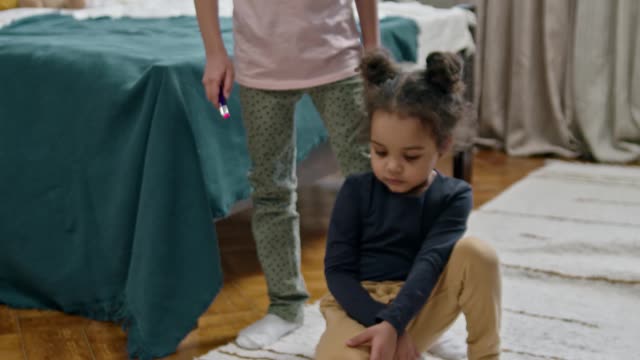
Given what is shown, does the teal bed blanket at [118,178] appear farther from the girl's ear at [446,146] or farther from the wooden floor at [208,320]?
the girl's ear at [446,146]

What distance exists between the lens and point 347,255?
1.41 m

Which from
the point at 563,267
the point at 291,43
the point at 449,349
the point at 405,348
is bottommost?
the point at 563,267

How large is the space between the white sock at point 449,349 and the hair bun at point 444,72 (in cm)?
54

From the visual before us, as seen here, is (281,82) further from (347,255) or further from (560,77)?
(560,77)

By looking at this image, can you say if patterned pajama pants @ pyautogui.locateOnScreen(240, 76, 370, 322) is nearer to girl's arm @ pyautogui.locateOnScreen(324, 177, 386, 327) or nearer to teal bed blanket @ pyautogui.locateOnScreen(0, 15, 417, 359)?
teal bed blanket @ pyautogui.locateOnScreen(0, 15, 417, 359)

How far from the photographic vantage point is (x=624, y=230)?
8.20 ft

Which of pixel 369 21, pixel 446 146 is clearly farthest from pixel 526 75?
pixel 446 146

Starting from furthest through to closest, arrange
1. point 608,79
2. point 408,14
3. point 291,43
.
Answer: point 608,79 < point 408,14 < point 291,43

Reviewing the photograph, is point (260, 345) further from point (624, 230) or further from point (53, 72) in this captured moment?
point (624, 230)

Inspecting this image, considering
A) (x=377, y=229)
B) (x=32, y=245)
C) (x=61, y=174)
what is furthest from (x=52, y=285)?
(x=377, y=229)

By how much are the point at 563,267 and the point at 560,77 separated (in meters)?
1.48

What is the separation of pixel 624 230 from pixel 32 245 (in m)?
1.50

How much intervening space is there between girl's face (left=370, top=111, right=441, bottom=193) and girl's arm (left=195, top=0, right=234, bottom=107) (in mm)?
375

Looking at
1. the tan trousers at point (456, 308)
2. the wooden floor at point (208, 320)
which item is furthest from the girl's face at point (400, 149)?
the wooden floor at point (208, 320)
